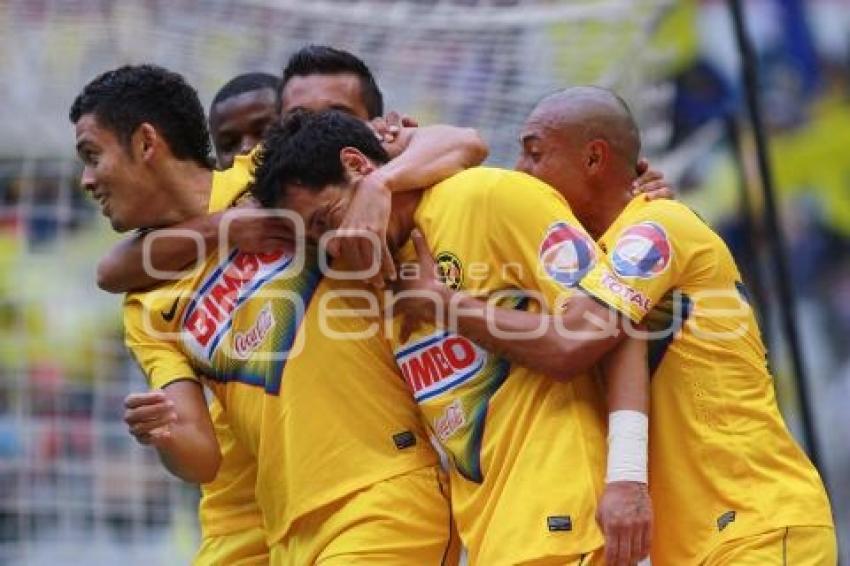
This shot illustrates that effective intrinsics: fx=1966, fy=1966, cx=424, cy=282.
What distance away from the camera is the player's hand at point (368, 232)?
4.40 meters

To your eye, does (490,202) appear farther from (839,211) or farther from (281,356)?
(839,211)

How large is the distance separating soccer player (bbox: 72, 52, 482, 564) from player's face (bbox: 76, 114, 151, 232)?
1 cm

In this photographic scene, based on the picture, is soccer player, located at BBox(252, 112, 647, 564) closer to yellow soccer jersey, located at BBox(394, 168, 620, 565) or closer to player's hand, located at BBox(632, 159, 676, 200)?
yellow soccer jersey, located at BBox(394, 168, 620, 565)

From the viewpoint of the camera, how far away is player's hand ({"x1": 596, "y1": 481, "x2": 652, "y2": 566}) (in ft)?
13.7

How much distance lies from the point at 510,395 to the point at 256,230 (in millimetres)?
780

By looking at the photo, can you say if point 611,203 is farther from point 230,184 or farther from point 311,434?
point 230,184

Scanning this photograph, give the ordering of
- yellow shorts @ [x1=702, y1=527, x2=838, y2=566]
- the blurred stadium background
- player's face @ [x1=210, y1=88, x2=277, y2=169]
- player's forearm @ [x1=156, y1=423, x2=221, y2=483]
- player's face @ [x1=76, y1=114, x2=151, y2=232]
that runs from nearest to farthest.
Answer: yellow shorts @ [x1=702, y1=527, x2=838, y2=566]
player's forearm @ [x1=156, y1=423, x2=221, y2=483]
player's face @ [x1=76, y1=114, x2=151, y2=232]
player's face @ [x1=210, y1=88, x2=277, y2=169]
the blurred stadium background

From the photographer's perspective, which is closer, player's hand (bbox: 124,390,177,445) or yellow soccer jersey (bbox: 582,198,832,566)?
yellow soccer jersey (bbox: 582,198,832,566)

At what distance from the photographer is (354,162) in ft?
14.8

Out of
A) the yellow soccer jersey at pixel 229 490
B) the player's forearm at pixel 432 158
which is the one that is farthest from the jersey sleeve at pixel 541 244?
the yellow soccer jersey at pixel 229 490

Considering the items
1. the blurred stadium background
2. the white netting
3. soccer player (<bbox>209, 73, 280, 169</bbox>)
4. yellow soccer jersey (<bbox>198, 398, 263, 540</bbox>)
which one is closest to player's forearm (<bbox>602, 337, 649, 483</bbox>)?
yellow soccer jersey (<bbox>198, 398, 263, 540</bbox>)

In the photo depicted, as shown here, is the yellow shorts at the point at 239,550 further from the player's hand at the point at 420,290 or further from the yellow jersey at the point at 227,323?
the player's hand at the point at 420,290

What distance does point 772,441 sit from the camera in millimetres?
4391

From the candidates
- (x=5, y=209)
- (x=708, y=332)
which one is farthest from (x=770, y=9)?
(x=708, y=332)
